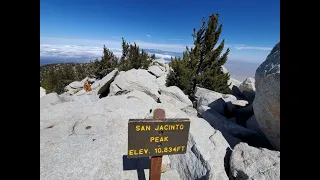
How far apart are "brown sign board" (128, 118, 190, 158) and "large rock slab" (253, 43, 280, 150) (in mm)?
2927

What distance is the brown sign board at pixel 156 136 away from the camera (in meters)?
4.15

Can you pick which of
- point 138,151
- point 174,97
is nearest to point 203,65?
point 174,97

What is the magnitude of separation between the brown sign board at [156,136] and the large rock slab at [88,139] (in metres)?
→ 1.62

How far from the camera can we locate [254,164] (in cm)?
495

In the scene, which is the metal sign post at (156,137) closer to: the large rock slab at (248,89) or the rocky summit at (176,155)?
the rocky summit at (176,155)

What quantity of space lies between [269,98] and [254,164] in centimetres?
201

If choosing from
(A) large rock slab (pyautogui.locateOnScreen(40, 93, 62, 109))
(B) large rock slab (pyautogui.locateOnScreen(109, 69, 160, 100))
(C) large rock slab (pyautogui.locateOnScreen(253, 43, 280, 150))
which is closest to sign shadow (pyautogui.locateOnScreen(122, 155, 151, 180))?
(C) large rock slab (pyautogui.locateOnScreen(253, 43, 280, 150))

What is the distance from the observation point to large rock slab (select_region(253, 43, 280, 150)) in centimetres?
567

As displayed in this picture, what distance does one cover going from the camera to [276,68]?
5.72m

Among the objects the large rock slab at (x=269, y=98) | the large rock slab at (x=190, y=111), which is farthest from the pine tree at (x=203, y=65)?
the large rock slab at (x=269, y=98)

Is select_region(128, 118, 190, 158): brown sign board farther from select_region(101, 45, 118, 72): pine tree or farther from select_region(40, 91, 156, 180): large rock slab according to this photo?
select_region(101, 45, 118, 72): pine tree

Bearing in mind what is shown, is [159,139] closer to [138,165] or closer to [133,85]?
[138,165]
